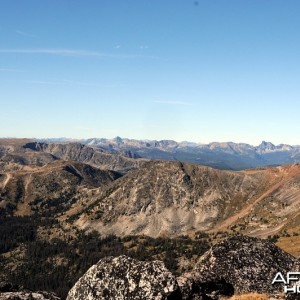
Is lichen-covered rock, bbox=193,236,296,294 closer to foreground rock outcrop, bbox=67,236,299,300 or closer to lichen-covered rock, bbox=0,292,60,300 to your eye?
foreground rock outcrop, bbox=67,236,299,300

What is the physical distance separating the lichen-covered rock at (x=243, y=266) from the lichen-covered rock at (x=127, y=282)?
6.90 meters

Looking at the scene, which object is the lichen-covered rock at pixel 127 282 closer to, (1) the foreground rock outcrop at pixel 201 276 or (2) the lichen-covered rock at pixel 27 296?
(1) the foreground rock outcrop at pixel 201 276

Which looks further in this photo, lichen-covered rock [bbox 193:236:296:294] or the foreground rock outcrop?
lichen-covered rock [bbox 193:236:296:294]

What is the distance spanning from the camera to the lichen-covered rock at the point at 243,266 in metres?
32.2

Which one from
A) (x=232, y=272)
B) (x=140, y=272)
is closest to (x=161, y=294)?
(x=140, y=272)

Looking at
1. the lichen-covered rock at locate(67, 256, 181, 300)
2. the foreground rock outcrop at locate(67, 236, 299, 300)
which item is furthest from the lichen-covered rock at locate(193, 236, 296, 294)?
the lichen-covered rock at locate(67, 256, 181, 300)

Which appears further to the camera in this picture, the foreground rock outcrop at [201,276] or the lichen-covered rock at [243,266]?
the lichen-covered rock at [243,266]

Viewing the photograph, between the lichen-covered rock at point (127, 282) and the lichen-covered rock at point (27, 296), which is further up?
the lichen-covered rock at point (127, 282)

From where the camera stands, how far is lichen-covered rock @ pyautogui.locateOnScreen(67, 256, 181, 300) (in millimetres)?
24297

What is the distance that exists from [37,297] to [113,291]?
534 centimetres

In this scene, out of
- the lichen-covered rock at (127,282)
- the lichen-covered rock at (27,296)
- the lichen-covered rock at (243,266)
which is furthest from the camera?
the lichen-covered rock at (243,266)

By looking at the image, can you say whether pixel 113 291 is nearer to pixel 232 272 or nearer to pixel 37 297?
pixel 37 297

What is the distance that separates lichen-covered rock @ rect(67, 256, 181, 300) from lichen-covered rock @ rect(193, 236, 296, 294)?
6900 mm

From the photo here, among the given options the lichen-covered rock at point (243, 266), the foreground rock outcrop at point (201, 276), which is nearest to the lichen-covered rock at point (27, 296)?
the foreground rock outcrop at point (201, 276)
